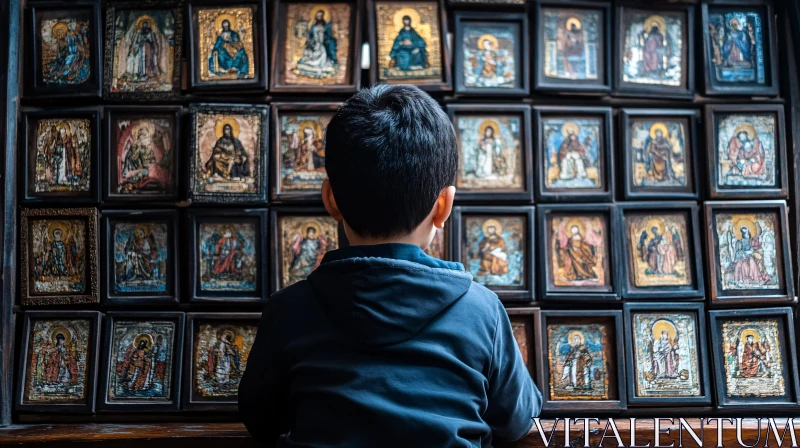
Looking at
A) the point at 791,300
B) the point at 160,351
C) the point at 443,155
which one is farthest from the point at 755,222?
the point at 160,351

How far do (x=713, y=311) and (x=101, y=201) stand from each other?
1.70 metres

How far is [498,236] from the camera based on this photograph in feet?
6.13

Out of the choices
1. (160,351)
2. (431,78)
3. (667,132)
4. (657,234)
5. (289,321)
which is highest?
(431,78)

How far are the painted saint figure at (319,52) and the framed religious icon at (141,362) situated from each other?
0.75 metres

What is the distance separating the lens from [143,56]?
74.1 inches

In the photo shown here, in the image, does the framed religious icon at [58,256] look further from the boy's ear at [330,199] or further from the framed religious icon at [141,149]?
the boy's ear at [330,199]

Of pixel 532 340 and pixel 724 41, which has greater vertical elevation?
pixel 724 41

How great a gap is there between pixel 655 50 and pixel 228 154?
4.02ft

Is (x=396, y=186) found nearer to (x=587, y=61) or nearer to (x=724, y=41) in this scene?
(x=587, y=61)

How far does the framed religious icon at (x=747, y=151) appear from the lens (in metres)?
1.89

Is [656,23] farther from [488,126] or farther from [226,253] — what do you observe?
[226,253]

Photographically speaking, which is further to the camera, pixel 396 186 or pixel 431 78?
pixel 431 78

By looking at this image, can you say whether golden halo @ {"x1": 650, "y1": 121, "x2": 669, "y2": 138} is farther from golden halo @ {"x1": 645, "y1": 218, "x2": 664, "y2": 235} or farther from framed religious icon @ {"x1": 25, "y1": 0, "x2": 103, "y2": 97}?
framed religious icon @ {"x1": 25, "y1": 0, "x2": 103, "y2": 97}

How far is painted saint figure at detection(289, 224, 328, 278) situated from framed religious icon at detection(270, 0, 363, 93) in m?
0.40
